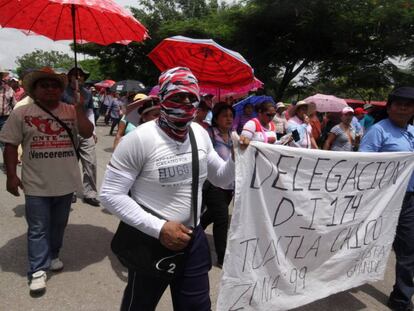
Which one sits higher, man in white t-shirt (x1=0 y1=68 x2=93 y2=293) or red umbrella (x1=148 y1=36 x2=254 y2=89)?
red umbrella (x1=148 y1=36 x2=254 y2=89)

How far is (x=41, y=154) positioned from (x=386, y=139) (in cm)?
287

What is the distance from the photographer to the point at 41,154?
11.0ft

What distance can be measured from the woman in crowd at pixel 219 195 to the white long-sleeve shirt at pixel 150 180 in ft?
5.67

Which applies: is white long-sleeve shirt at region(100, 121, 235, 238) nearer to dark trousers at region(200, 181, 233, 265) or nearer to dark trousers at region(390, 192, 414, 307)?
dark trousers at region(200, 181, 233, 265)

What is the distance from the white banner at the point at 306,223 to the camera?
2477mm

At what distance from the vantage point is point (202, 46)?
4863 mm

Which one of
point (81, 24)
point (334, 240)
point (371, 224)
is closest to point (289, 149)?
point (334, 240)

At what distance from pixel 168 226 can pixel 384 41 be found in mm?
17419

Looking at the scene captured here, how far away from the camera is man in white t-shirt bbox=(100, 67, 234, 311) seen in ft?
6.48

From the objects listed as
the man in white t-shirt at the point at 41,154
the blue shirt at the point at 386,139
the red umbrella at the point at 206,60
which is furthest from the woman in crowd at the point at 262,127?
the man in white t-shirt at the point at 41,154

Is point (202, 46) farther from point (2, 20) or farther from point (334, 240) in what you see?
point (334, 240)

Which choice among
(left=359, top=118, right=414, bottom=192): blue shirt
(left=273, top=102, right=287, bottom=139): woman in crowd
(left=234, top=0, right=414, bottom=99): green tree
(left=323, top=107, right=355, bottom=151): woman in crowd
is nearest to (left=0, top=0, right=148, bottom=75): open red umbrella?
(left=359, top=118, right=414, bottom=192): blue shirt

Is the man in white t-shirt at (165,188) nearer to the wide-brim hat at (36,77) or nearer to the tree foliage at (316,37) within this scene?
the wide-brim hat at (36,77)

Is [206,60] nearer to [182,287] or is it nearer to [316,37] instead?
[182,287]
